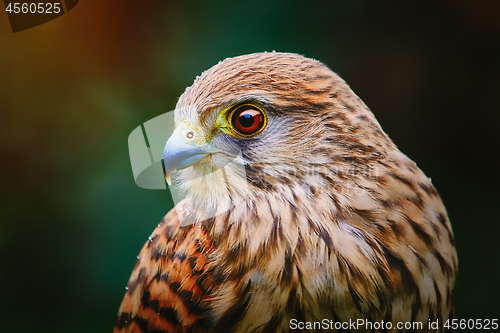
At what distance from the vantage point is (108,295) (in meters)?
1.12

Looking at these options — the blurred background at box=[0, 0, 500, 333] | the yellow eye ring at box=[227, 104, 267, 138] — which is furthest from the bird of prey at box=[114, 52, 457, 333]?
the blurred background at box=[0, 0, 500, 333]

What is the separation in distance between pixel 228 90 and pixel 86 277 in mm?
653

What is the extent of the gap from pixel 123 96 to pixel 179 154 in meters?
0.35

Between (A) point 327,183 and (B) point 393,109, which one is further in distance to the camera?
(B) point 393,109

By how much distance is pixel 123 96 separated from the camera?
1.05m

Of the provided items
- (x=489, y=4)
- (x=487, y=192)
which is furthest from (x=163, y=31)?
(x=487, y=192)

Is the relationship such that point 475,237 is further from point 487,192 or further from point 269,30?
point 269,30

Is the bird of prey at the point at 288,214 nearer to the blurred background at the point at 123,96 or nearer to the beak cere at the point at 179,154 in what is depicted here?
the beak cere at the point at 179,154

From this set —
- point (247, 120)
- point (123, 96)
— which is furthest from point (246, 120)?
point (123, 96)

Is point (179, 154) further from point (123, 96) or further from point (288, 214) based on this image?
point (123, 96)

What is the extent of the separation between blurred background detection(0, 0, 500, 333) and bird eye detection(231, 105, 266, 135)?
0.81 ft

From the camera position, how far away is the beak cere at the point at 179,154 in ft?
2.62

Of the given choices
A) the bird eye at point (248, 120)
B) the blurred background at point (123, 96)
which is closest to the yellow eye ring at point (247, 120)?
the bird eye at point (248, 120)

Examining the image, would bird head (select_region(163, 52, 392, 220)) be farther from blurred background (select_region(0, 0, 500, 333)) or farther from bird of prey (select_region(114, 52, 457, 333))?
blurred background (select_region(0, 0, 500, 333))
